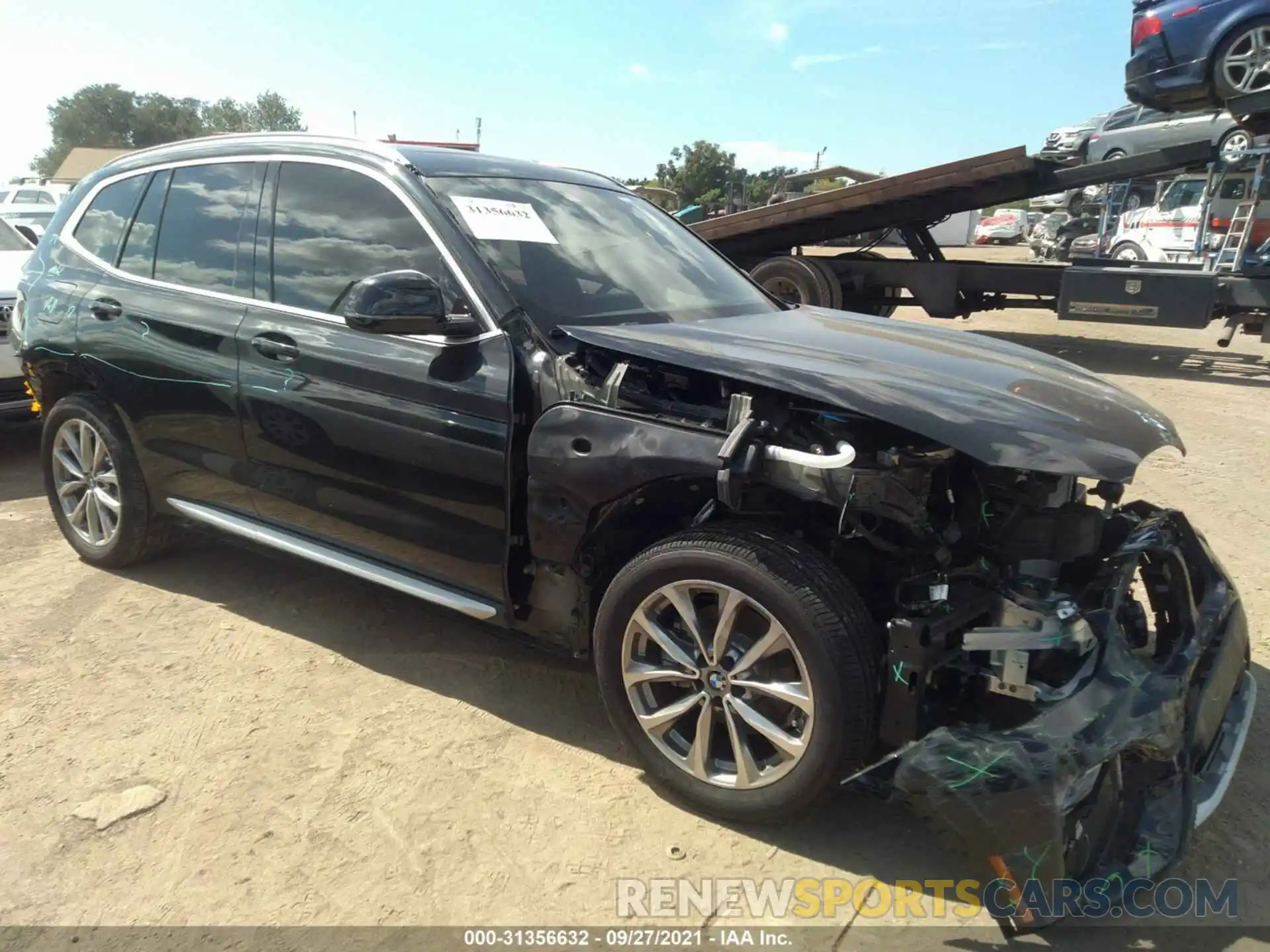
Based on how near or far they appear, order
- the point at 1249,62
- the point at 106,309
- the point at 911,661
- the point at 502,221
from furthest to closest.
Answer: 1. the point at 1249,62
2. the point at 106,309
3. the point at 502,221
4. the point at 911,661

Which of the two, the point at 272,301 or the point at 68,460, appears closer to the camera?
the point at 272,301

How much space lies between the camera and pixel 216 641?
3756 mm

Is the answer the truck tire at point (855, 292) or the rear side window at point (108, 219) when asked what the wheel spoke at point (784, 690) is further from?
the truck tire at point (855, 292)

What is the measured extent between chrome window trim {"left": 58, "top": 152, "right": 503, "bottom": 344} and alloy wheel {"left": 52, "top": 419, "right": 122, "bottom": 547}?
2.64ft

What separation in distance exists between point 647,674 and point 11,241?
7936mm

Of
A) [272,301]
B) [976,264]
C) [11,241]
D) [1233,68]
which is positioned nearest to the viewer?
[272,301]

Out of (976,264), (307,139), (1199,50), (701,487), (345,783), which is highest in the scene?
(1199,50)

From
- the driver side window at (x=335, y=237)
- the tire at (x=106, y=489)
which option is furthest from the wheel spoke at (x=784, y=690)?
the tire at (x=106, y=489)

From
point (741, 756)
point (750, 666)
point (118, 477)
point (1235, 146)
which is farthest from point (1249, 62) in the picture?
point (118, 477)

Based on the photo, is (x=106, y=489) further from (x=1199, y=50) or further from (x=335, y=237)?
(x=1199, y=50)

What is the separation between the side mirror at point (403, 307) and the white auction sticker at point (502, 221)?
0.34m

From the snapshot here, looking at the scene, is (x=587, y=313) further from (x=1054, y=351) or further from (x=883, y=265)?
(x=1054, y=351)

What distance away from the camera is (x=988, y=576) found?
2.52 metres

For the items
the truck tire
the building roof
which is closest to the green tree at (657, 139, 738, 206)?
the building roof
